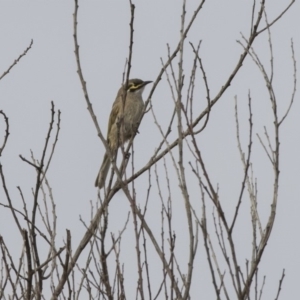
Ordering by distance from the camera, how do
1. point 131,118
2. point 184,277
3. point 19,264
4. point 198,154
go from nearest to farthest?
point 198,154, point 184,277, point 19,264, point 131,118

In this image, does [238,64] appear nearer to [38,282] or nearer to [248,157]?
[248,157]

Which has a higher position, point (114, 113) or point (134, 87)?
point (134, 87)

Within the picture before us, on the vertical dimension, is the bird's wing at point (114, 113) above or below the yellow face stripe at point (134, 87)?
below

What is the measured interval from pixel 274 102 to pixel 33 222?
1.72 m

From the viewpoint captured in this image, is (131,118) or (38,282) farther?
(131,118)

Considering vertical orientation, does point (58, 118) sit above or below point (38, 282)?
above

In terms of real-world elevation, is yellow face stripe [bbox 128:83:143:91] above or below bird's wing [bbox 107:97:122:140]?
above

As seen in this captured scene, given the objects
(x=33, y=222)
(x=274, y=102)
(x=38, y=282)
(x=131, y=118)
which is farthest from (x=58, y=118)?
(x=131, y=118)

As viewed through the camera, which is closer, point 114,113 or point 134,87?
point 134,87

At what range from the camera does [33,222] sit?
16.7 ft

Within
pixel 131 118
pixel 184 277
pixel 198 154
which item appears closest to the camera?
pixel 198 154

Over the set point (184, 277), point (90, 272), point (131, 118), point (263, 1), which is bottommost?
point (184, 277)

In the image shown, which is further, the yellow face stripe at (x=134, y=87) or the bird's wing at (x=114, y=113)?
the bird's wing at (x=114, y=113)

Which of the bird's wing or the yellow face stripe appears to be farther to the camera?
the bird's wing
